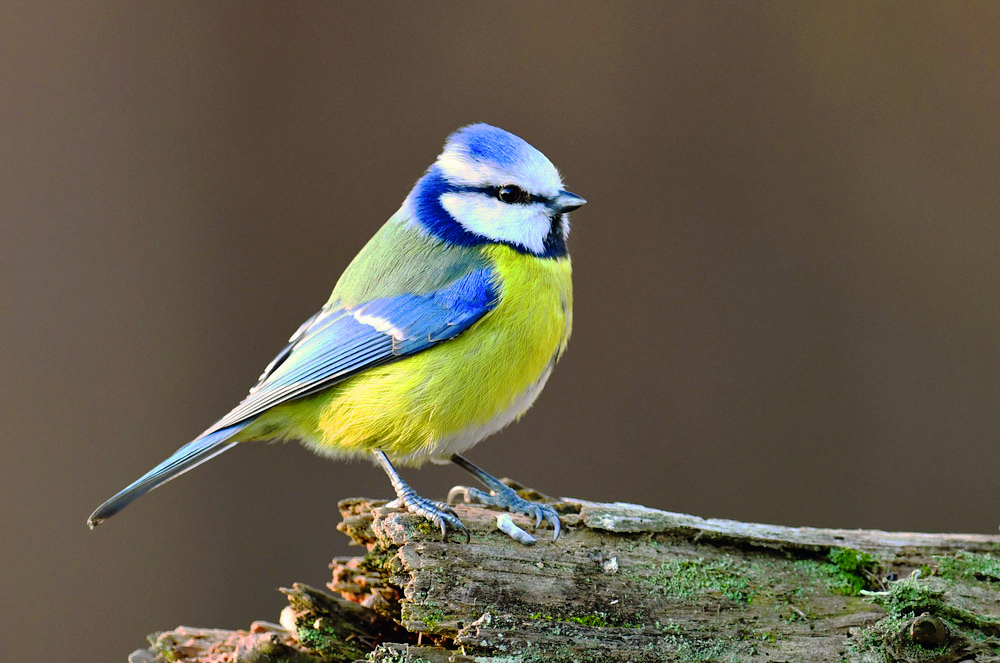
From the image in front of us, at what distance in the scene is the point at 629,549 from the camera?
1.97 m

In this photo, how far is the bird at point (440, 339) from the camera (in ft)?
6.86

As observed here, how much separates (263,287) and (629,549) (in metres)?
2.22

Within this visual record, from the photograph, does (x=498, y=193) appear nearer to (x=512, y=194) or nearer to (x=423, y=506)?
(x=512, y=194)

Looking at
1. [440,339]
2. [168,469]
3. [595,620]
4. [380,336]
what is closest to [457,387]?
[440,339]

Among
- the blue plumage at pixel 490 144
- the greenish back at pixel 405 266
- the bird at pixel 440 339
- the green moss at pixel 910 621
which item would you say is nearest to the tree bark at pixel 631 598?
the green moss at pixel 910 621

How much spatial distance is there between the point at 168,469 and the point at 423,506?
63cm

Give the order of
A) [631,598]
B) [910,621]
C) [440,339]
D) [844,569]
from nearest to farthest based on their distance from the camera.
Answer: [910,621] < [631,598] < [844,569] < [440,339]

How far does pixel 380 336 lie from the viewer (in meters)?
2.15

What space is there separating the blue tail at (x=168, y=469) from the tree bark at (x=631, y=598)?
323 mm

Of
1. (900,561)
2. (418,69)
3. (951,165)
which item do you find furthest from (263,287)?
(951,165)

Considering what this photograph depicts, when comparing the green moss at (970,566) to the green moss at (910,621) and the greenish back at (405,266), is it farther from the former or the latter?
the greenish back at (405,266)

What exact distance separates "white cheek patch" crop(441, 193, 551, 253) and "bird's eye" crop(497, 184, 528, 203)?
0.04 feet

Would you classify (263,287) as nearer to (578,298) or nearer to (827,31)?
(578,298)

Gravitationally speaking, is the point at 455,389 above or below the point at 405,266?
below
